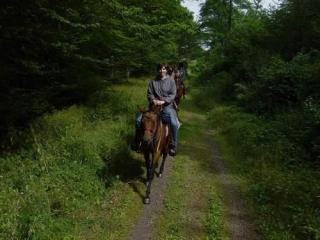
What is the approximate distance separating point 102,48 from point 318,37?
32.9 ft

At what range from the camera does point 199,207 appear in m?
Result: 9.70

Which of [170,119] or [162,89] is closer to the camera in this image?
[162,89]

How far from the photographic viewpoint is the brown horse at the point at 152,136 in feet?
30.6

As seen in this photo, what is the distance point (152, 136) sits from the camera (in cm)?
938

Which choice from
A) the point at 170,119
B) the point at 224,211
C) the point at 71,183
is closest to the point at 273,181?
the point at 224,211

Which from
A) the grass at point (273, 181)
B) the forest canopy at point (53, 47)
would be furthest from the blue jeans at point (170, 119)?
the forest canopy at point (53, 47)

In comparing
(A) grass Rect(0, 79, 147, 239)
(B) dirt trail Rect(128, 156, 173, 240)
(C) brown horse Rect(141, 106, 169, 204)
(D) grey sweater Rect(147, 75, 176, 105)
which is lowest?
(B) dirt trail Rect(128, 156, 173, 240)

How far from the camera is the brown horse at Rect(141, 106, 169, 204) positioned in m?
9.32

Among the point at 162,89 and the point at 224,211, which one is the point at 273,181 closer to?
the point at 224,211

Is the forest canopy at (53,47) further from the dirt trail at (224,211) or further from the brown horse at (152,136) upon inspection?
the dirt trail at (224,211)

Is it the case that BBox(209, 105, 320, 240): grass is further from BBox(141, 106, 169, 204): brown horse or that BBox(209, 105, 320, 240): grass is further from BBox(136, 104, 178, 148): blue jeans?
BBox(141, 106, 169, 204): brown horse

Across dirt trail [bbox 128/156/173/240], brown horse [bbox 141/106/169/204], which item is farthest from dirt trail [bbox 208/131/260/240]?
brown horse [bbox 141/106/169/204]

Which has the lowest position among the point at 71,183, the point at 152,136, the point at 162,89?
the point at 71,183

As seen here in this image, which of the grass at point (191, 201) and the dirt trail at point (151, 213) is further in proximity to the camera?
the grass at point (191, 201)
